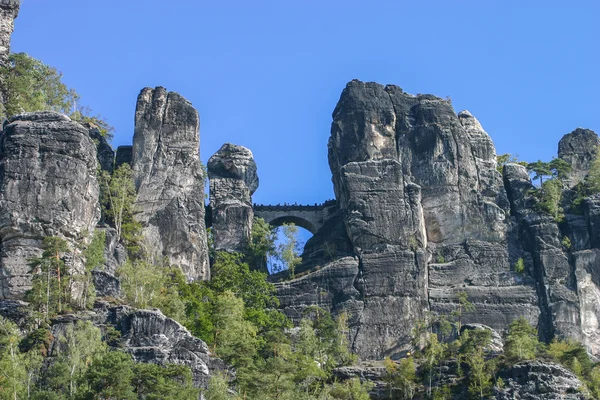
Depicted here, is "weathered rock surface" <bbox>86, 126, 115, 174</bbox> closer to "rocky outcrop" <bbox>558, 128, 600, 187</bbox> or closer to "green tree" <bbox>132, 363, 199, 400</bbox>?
"green tree" <bbox>132, 363, 199, 400</bbox>

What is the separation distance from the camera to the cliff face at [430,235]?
79.1m

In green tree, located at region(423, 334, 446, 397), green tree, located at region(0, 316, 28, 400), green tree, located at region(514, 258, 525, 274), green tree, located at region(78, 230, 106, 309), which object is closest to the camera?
green tree, located at region(0, 316, 28, 400)

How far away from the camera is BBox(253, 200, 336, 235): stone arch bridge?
90.9 metres

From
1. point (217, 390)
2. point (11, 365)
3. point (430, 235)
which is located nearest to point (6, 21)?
point (430, 235)

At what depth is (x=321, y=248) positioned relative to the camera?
83.4 m

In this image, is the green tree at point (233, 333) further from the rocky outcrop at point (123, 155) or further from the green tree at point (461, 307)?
the rocky outcrop at point (123, 155)

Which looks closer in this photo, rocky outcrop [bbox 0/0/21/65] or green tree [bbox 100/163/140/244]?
green tree [bbox 100/163/140/244]

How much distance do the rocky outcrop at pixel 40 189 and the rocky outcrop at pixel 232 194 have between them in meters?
13.8

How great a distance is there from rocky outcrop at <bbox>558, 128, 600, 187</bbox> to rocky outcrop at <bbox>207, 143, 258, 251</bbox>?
62.6 ft

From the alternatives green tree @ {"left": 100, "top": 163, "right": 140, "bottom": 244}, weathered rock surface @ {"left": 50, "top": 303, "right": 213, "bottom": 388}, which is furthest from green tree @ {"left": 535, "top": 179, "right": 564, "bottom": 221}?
weathered rock surface @ {"left": 50, "top": 303, "right": 213, "bottom": 388}

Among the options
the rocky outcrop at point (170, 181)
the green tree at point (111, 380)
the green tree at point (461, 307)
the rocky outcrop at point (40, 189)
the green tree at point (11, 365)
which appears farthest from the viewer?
the rocky outcrop at point (170, 181)

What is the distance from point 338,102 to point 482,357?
→ 23.7 meters

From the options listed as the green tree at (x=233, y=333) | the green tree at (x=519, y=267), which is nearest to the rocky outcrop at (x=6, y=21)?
the green tree at (x=233, y=333)

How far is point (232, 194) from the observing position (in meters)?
87.4
